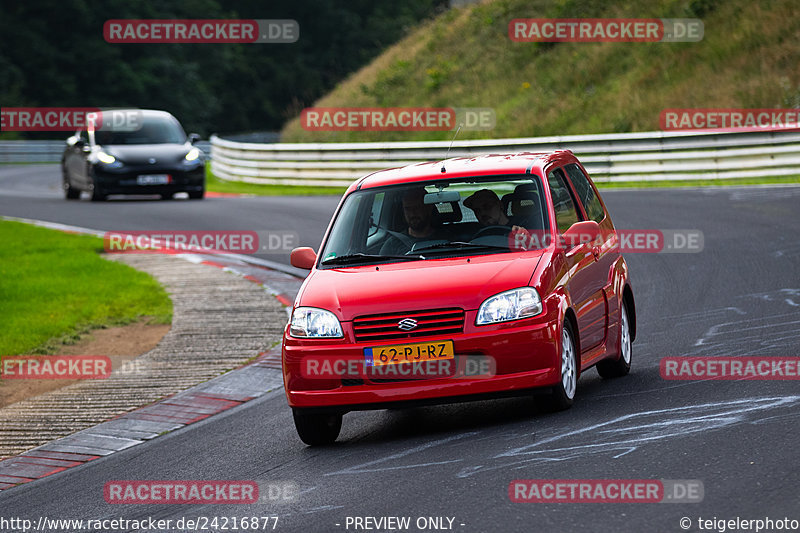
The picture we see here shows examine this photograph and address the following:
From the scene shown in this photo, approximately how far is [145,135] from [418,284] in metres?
20.0

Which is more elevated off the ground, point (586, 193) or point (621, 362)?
point (586, 193)

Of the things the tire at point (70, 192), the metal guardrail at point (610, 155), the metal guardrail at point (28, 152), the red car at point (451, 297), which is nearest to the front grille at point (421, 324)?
the red car at point (451, 297)

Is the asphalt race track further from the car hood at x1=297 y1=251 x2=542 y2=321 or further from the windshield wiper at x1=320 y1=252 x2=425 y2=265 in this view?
the windshield wiper at x1=320 y1=252 x2=425 y2=265

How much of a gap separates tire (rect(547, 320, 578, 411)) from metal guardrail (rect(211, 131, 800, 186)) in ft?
53.7

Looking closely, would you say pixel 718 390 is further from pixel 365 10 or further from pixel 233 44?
pixel 365 10

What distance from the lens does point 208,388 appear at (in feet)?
33.8

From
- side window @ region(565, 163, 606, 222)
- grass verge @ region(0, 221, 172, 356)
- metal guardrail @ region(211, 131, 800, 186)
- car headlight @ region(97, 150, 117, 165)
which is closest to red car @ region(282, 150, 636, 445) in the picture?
side window @ region(565, 163, 606, 222)

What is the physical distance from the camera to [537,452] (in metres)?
6.89

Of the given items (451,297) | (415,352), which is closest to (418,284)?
(451,297)

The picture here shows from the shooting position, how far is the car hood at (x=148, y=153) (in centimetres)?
2567

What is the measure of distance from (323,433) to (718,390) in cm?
253

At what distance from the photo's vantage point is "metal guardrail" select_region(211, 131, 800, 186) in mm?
23797

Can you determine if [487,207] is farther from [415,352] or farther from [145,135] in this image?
[145,135]

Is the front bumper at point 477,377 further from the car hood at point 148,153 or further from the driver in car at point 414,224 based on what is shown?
the car hood at point 148,153
